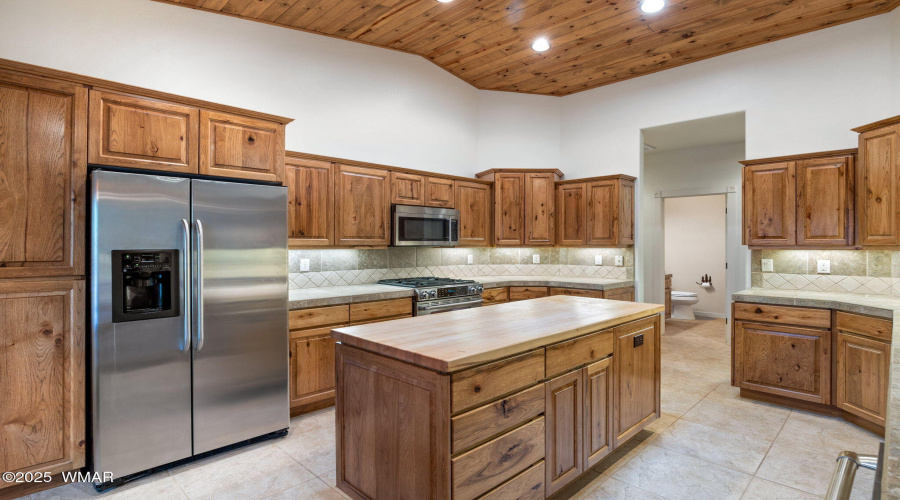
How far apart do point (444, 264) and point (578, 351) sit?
309 centimetres

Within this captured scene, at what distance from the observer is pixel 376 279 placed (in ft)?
14.8

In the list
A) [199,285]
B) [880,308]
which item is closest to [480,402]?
[199,285]

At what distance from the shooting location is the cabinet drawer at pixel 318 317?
321 cm

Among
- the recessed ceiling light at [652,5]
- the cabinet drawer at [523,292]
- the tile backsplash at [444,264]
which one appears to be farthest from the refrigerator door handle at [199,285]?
the recessed ceiling light at [652,5]

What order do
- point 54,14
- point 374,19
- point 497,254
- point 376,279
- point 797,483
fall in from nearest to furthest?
point 797,483
point 54,14
point 374,19
point 376,279
point 497,254

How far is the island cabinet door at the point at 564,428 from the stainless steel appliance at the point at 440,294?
1.95 m

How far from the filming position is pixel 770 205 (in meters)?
3.81

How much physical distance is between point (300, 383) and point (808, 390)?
383 centimetres

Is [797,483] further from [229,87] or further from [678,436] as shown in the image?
[229,87]

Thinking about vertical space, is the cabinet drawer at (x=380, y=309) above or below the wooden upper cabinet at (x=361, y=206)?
below

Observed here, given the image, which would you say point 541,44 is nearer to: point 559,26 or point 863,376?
point 559,26

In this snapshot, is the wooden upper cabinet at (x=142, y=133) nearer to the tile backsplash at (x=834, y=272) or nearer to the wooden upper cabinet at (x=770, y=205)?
the wooden upper cabinet at (x=770, y=205)

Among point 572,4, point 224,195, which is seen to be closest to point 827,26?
point 572,4

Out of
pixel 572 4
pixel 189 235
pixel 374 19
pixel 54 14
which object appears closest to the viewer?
pixel 189 235
